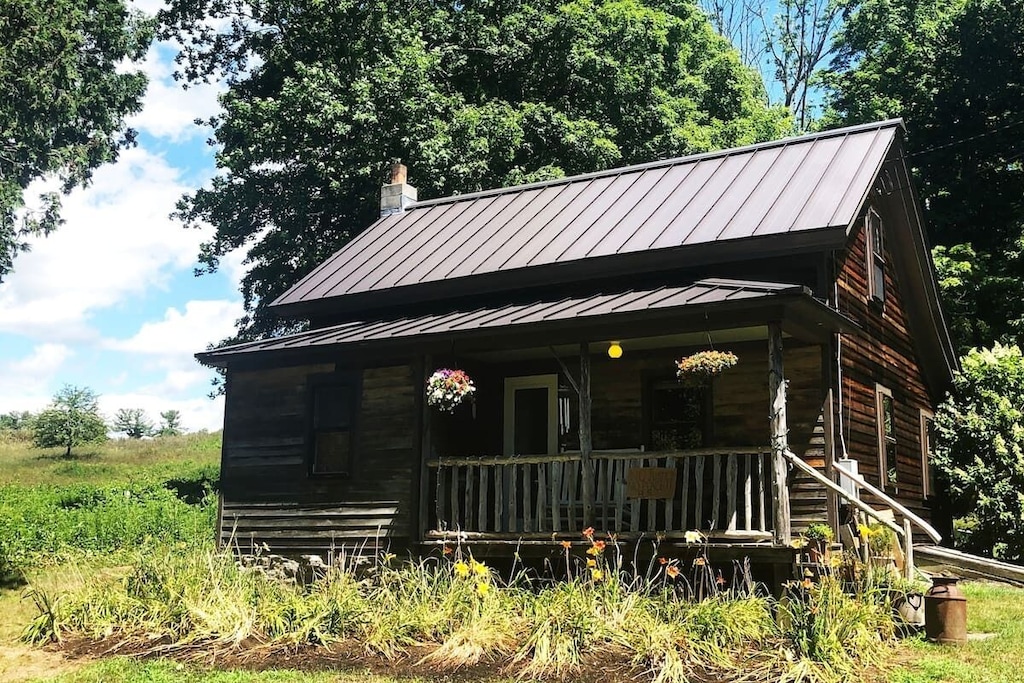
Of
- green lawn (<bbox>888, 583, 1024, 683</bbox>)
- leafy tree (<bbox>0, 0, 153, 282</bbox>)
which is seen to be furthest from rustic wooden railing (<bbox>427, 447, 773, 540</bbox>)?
leafy tree (<bbox>0, 0, 153, 282</bbox>)

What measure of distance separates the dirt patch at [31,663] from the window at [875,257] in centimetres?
1174

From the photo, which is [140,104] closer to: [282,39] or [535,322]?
[282,39]

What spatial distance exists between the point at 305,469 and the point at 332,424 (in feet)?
2.55

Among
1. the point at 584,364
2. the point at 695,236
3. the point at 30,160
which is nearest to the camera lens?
the point at 584,364

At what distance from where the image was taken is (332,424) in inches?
591

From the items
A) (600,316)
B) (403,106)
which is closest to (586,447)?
(600,316)

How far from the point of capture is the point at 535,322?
12141 millimetres

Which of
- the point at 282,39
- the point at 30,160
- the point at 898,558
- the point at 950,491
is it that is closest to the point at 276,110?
the point at 282,39

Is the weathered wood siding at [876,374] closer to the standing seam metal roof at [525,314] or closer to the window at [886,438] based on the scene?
the window at [886,438]

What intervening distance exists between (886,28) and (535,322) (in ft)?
78.6

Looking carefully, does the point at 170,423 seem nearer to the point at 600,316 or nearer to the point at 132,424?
the point at 132,424

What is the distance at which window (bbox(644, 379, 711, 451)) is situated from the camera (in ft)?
44.0

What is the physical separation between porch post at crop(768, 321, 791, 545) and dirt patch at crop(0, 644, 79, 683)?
7.23 meters

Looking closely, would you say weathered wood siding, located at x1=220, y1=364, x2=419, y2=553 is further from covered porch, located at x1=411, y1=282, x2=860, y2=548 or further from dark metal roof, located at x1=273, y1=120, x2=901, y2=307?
dark metal roof, located at x1=273, y1=120, x2=901, y2=307
